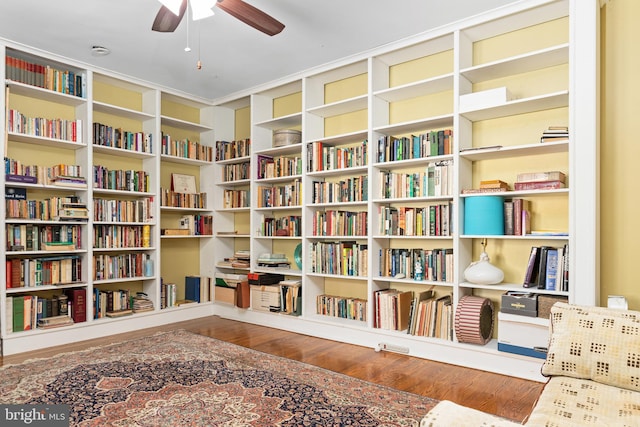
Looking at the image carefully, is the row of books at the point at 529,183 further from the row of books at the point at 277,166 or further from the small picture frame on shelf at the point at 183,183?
the small picture frame on shelf at the point at 183,183

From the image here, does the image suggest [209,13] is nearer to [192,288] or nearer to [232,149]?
[232,149]

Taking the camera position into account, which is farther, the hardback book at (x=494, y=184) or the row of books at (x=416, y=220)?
the row of books at (x=416, y=220)

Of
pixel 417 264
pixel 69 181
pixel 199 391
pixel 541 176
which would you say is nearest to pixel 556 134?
pixel 541 176

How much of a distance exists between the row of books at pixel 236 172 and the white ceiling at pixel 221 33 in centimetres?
110

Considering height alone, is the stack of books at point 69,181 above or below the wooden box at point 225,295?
above

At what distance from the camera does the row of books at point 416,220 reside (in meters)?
3.58

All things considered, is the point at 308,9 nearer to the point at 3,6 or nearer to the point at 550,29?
the point at 550,29

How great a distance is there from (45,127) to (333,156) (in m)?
2.78

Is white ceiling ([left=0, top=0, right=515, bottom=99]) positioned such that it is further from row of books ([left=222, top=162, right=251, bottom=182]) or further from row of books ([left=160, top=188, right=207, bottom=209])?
row of books ([left=160, top=188, right=207, bottom=209])

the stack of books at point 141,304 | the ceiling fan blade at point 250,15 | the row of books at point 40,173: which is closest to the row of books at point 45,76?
the row of books at point 40,173

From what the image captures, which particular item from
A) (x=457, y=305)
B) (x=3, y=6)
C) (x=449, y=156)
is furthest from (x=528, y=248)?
(x=3, y=6)

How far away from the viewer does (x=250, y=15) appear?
271 centimetres

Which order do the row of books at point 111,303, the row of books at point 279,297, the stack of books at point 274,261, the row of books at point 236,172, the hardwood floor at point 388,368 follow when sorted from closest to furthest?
the hardwood floor at point 388,368 → the row of books at point 111,303 → the row of books at point 279,297 → the stack of books at point 274,261 → the row of books at point 236,172

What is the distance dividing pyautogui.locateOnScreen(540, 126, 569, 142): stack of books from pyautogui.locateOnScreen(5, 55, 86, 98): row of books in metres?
4.25
